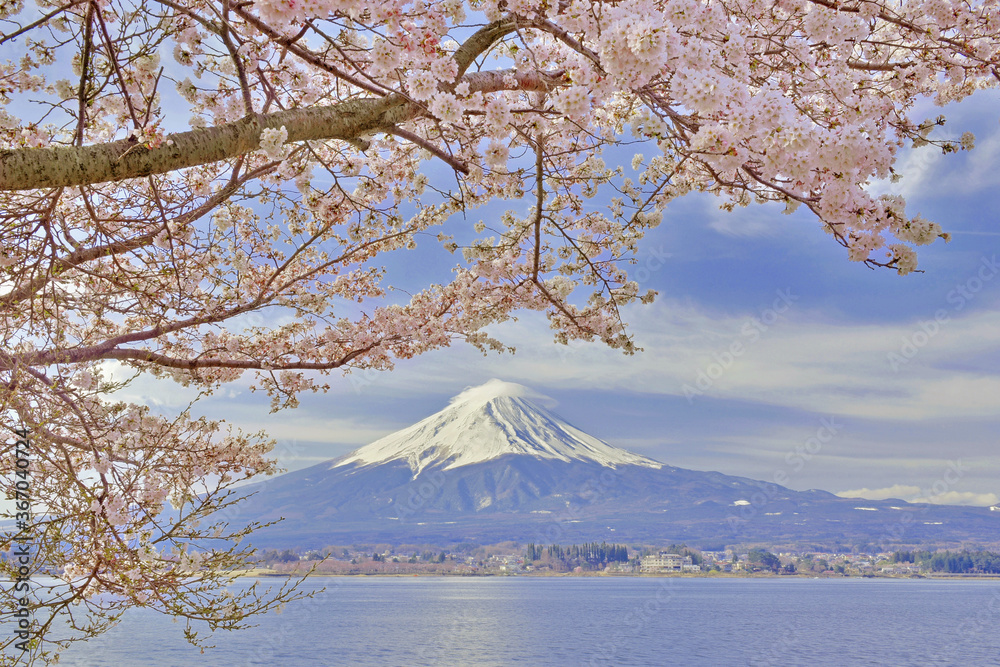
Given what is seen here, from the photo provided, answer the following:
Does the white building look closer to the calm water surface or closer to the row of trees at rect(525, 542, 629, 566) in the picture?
the row of trees at rect(525, 542, 629, 566)

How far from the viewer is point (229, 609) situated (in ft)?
14.6

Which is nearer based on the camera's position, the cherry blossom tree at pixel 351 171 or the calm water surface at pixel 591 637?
the cherry blossom tree at pixel 351 171

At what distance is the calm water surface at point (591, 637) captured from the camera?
42938 millimetres

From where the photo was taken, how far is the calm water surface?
42.9 metres

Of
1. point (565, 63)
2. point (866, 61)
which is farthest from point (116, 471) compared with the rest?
point (866, 61)

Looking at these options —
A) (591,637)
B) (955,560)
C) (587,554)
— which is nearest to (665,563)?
(587,554)

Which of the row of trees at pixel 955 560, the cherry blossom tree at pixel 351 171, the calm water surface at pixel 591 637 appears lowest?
the row of trees at pixel 955 560

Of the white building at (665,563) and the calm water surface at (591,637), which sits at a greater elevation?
the calm water surface at (591,637)

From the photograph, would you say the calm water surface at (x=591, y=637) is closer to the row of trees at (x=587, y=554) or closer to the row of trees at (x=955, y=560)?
the row of trees at (x=587, y=554)

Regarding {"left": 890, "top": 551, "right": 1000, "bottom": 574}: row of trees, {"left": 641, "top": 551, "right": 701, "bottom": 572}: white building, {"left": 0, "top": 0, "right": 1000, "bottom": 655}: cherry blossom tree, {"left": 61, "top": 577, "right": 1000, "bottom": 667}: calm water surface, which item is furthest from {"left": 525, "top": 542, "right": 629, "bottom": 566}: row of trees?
{"left": 0, "top": 0, "right": 1000, "bottom": 655}: cherry blossom tree

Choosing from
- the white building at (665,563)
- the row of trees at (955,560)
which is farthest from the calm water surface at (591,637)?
the row of trees at (955,560)

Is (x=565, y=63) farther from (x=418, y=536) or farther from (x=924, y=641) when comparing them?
(x=418, y=536)

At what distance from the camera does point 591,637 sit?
182 feet

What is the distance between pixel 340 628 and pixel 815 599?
70.3 meters
